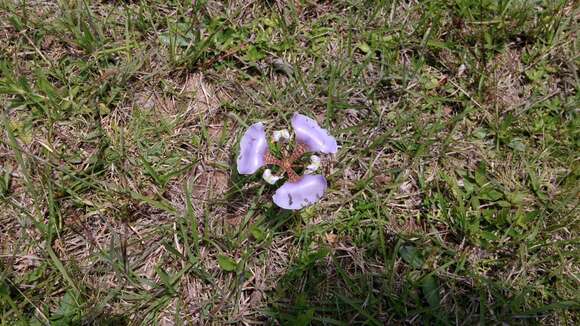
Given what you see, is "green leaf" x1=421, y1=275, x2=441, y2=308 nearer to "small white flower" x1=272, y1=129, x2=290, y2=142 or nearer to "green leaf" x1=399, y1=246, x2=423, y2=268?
"green leaf" x1=399, y1=246, x2=423, y2=268

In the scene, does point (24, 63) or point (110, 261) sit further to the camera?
point (24, 63)

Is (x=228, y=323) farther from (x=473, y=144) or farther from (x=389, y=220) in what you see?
(x=473, y=144)

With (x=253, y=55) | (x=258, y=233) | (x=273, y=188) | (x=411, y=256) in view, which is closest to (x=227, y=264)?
(x=258, y=233)

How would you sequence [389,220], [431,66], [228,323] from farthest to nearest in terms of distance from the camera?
[431,66] < [389,220] < [228,323]

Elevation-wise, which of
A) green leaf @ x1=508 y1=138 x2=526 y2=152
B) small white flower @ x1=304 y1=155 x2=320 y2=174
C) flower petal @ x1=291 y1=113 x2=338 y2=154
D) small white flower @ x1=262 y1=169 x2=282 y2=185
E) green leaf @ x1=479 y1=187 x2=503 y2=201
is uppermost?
flower petal @ x1=291 y1=113 x2=338 y2=154

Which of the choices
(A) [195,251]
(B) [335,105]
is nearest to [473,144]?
(B) [335,105]

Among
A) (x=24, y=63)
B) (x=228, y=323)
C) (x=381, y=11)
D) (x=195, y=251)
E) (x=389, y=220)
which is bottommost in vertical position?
(x=228, y=323)

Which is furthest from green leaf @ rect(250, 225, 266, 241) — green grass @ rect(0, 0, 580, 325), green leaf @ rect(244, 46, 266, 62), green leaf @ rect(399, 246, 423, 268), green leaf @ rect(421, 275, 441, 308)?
green leaf @ rect(244, 46, 266, 62)
